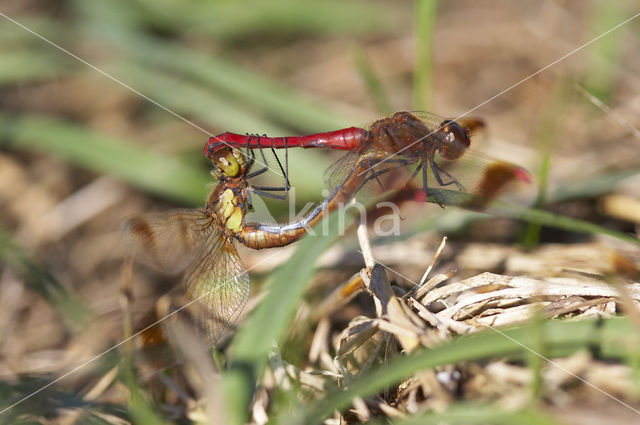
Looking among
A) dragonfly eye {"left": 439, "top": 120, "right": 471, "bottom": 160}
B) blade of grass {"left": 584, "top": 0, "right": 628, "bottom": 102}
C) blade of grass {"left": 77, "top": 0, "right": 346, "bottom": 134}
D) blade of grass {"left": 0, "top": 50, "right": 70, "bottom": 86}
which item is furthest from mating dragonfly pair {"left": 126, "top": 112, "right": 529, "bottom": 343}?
blade of grass {"left": 0, "top": 50, "right": 70, "bottom": 86}

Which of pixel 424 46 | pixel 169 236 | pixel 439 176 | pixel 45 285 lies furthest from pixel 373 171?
pixel 45 285

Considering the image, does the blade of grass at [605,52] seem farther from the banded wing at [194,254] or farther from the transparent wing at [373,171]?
the banded wing at [194,254]

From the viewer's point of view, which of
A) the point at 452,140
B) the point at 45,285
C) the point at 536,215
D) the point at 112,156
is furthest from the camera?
the point at 112,156

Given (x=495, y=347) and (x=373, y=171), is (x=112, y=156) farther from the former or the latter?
(x=495, y=347)

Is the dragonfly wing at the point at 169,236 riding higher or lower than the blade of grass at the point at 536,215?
lower

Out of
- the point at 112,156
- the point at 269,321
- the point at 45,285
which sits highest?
the point at 269,321

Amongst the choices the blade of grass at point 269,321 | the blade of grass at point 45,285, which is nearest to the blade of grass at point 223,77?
the blade of grass at point 45,285

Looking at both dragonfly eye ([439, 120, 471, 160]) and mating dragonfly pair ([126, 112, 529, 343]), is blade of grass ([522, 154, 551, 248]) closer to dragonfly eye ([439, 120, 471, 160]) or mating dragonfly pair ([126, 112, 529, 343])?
mating dragonfly pair ([126, 112, 529, 343])
